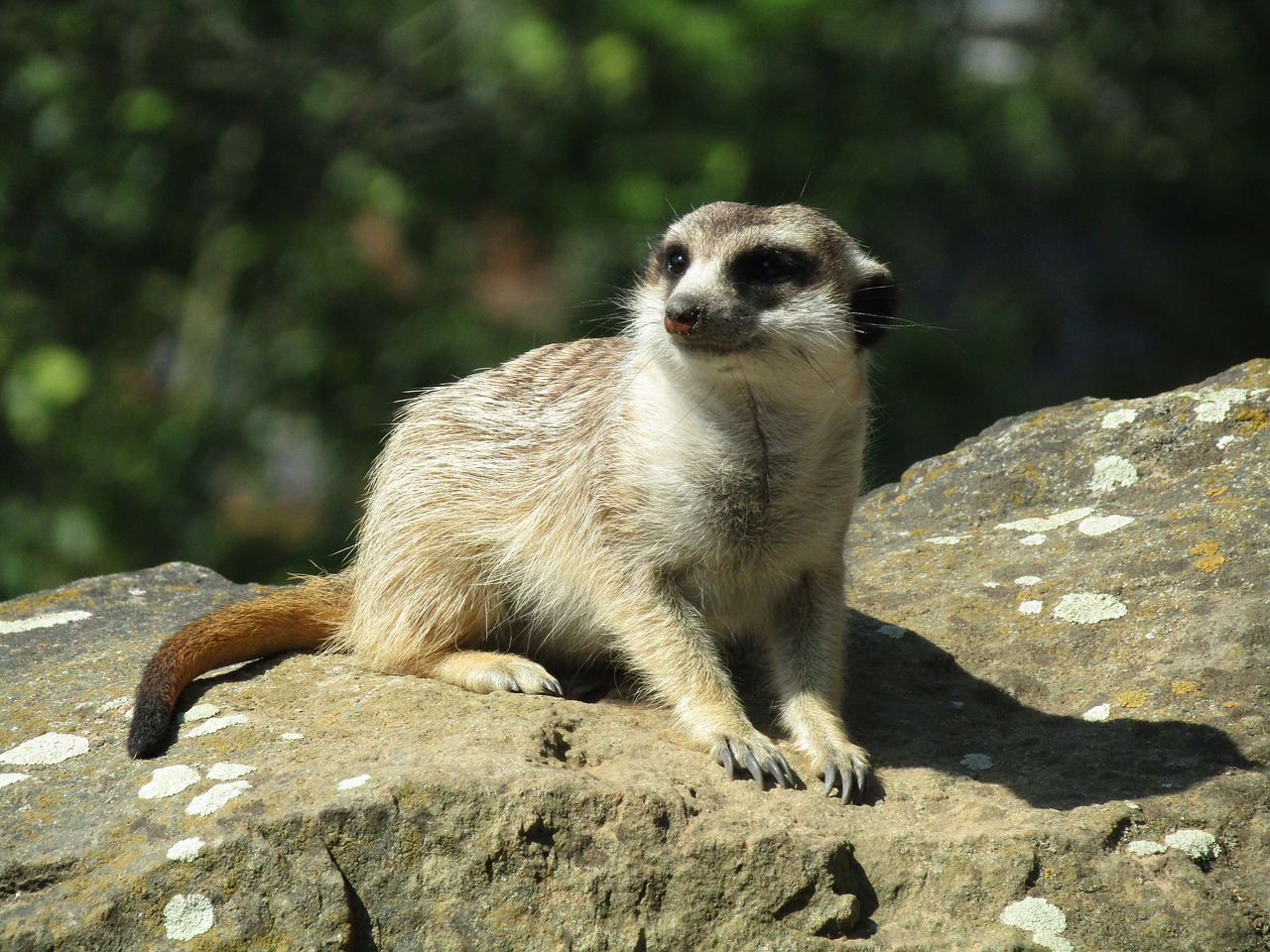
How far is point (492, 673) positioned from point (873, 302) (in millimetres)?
1575

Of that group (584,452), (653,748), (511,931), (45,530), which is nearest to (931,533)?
(584,452)

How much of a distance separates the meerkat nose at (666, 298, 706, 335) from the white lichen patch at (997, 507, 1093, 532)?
1.79m

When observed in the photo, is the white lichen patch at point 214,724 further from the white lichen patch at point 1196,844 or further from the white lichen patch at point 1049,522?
the white lichen patch at point 1049,522

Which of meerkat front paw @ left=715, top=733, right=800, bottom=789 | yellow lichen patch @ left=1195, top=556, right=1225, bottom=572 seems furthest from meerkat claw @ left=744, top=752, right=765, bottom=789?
yellow lichen patch @ left=1195, top=556, right=1225, bottom=572

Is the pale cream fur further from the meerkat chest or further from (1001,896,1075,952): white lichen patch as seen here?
(1001,896,1075,952): white lichen patch

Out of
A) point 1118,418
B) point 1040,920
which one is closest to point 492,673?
point 1040,920

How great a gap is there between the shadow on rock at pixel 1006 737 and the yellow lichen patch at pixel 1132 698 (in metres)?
0.06

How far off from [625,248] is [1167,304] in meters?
4.83

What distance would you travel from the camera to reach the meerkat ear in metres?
4.05

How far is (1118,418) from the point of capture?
5.05 metres

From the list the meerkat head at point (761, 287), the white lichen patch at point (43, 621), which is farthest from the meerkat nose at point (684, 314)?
the white lichen patch at point (43, 621)

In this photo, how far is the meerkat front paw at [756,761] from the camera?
3498mm

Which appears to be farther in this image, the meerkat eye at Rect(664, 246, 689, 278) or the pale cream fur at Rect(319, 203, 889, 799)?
the meerkat eye at Rect(664, 246, 689, 278)

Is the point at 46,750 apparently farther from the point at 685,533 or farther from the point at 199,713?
the point at 685,533
